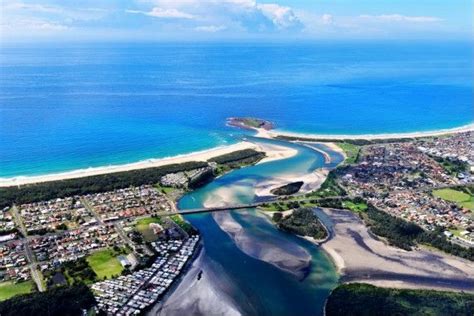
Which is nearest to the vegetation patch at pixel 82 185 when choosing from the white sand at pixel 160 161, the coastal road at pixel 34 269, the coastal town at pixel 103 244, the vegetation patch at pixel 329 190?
the coastal town at pixel 103 244

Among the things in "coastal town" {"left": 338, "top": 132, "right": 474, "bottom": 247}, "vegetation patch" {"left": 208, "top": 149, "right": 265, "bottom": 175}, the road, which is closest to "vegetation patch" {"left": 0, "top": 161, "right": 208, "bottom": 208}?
the road

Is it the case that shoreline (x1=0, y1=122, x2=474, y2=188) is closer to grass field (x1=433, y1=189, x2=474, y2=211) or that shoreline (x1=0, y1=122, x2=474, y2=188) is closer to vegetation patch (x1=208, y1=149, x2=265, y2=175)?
vegetation patch (x1=208, y1=149, x2=265, y2=175)

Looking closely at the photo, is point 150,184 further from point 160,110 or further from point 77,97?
point 77,97

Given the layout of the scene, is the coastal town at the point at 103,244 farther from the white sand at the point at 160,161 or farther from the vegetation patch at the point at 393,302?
the vegetation patch at the point at 393,302

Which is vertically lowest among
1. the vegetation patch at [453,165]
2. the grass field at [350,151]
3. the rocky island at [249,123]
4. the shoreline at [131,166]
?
the shoreline at [131,166]

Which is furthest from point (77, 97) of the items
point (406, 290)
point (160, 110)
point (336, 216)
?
point (406, 290)
